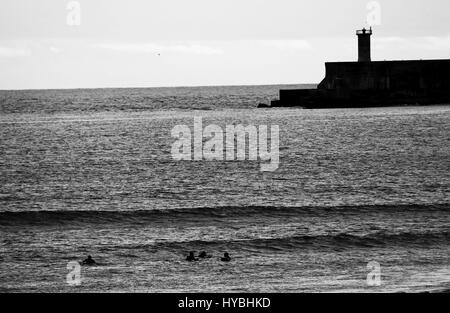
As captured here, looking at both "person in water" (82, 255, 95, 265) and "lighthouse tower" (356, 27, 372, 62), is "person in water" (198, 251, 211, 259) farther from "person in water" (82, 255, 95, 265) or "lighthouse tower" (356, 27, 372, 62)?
"lighthouse tower" (356, 27, 372, 62)

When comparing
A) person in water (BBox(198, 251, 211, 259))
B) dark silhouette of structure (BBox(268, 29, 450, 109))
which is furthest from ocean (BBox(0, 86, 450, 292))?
dark silhouette of structure (BBox(268, 29, 450, 109))

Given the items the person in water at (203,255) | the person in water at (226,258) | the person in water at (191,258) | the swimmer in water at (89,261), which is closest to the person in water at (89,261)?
the swimmer in water at (89,261)

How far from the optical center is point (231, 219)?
34188 millimetres

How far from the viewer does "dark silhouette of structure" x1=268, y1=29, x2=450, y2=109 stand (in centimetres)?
9906

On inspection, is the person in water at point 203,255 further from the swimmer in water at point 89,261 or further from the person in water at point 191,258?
the swimmer in water at point 89,261

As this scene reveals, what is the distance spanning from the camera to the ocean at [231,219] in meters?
23.2

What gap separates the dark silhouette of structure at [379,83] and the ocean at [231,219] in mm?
29988

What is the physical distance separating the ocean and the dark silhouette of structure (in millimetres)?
29988

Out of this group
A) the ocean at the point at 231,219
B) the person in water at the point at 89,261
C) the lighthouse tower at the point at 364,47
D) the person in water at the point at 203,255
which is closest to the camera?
the ocean at the point at 231,219

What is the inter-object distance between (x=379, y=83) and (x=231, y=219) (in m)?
72.3

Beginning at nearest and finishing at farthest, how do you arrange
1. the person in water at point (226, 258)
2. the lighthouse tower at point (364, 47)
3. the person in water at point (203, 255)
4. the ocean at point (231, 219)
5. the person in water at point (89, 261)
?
the ocean at point (231, 219) → the person in water at point (89, 261) → the person in water at point (226, 258) → the person in water at point (203, 255) → the lighthouse tower at point (364, 47)

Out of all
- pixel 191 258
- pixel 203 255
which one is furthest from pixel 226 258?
pixel 191 258

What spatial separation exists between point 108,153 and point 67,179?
58.4 ft

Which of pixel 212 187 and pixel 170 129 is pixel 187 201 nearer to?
pixel 212 187
